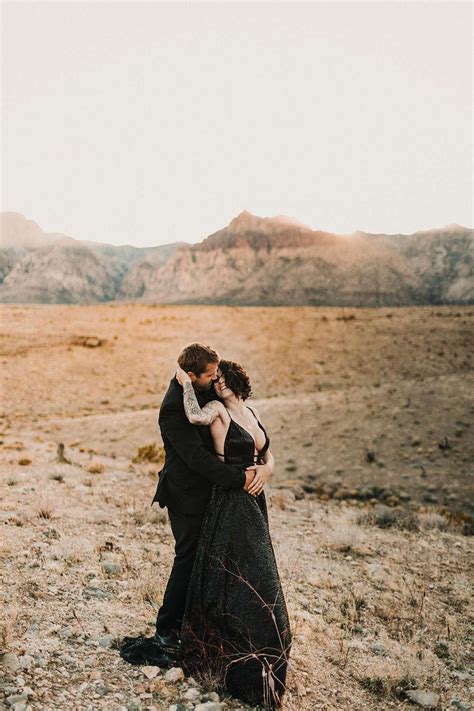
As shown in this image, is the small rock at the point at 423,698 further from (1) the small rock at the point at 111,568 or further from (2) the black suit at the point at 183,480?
(1) the small rock at the point at 111,568

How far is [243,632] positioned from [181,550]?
0.65 m

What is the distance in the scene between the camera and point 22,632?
391 centimetres

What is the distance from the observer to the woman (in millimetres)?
3412

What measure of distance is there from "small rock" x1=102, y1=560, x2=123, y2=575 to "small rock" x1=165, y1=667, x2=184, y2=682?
78.3 inches

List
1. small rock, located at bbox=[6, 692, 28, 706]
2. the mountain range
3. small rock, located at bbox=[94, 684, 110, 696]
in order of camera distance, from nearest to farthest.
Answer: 1. small rock, located at bbox=[6, 692, 28, 706]
2. small rock, located at bbox=[94, 684, 110, 696]
3. the mountain range

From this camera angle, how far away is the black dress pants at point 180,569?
3.62m

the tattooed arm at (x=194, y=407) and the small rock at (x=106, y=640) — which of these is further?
the small rock at (x=106, y=640)

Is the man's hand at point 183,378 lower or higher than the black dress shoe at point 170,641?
higher

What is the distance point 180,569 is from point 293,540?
4.16 m

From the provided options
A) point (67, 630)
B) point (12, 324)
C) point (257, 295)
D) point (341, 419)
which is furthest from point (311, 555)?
point (257, 295)

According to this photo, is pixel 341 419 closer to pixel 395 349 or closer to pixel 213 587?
pixel 213 587

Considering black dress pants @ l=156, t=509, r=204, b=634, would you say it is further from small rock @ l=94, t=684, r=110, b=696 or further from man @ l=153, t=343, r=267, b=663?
small rock @ l=94, t=684, r=110, b=696

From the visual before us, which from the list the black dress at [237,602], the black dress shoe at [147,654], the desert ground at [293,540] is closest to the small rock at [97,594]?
the desert ground at [293,540]

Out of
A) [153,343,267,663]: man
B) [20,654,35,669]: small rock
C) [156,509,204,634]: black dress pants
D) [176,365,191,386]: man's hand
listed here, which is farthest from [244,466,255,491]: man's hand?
[20,654,35,669]: small rock
